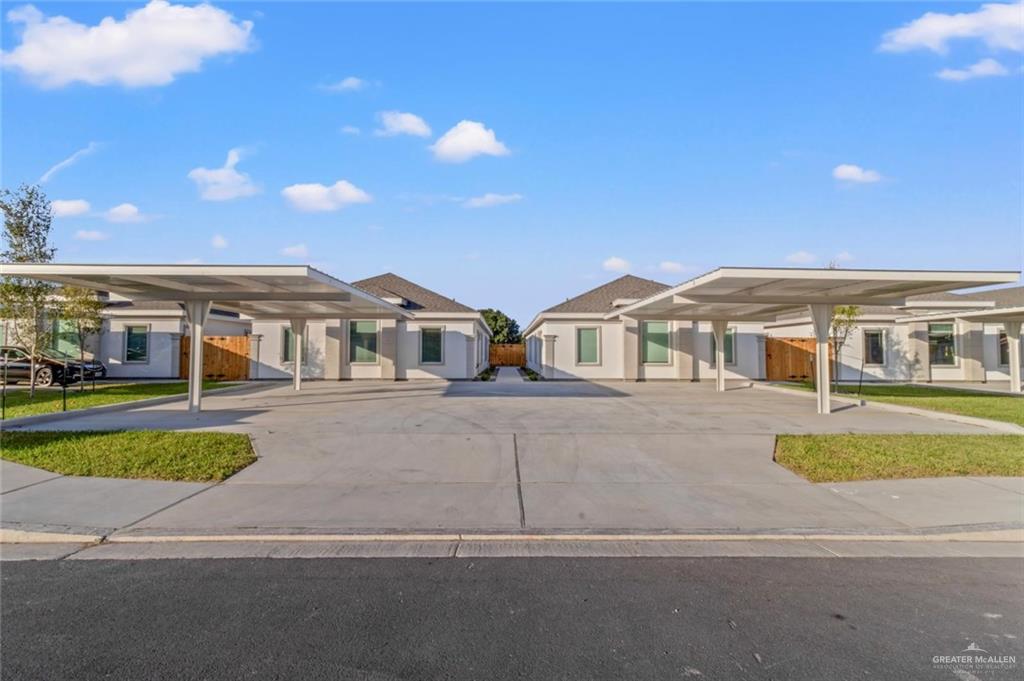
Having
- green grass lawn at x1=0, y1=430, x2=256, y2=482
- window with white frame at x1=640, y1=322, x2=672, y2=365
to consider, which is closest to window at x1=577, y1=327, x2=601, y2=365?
window with white frame at x1=640, y1=322, x2=672, y2=365

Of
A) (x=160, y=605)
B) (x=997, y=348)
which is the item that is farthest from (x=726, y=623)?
(x=997, y=348)

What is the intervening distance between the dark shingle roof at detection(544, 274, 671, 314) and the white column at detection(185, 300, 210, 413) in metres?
16.4

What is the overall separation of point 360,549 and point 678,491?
13.8 feet

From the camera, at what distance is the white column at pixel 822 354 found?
14266mm

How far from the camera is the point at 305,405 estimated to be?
14.9m

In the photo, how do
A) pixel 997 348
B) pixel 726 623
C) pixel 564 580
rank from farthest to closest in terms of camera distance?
pixel 997 348
pixel 564 580
pixel 726 623

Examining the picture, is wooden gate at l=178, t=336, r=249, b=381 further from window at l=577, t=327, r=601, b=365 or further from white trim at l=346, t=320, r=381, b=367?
window at l=577, t=327, r=601, b=365

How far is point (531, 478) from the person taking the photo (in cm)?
784

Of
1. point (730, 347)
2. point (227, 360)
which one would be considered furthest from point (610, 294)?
point (227, 360)

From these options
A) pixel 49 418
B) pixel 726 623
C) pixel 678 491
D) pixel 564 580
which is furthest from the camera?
pixel 49 418

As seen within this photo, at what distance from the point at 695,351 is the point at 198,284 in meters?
20.9

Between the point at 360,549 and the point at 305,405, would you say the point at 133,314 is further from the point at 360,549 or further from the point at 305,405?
the point at 360,549

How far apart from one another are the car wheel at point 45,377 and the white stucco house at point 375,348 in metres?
7.30

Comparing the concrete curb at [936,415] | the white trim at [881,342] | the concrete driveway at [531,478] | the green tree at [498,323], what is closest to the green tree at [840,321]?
the white trim at [881,342]
